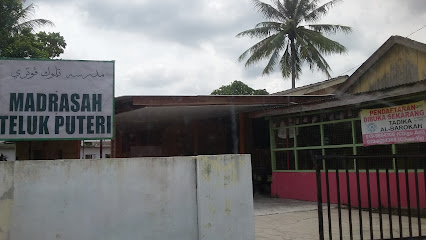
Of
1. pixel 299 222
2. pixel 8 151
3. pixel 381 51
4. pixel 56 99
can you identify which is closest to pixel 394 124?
pixel 299 222

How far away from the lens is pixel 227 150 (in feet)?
53.2

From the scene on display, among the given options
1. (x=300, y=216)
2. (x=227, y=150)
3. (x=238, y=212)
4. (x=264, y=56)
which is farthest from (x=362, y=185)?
(x=264, y=56)

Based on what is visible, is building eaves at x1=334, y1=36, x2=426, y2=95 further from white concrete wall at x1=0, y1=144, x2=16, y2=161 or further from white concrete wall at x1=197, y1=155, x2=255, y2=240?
white concrete wall at x1=0, y1=144, x2=16, y2=161

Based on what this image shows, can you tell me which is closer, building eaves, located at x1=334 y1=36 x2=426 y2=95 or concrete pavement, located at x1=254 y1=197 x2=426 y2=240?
concrete pavement, located at x1=254 y1=197 x2=426 y2=240

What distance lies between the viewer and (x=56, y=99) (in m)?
5.66

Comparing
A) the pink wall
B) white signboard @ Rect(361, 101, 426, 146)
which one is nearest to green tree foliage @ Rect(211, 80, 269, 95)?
the pink wall

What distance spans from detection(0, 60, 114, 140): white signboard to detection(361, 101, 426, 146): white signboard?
6423 mm

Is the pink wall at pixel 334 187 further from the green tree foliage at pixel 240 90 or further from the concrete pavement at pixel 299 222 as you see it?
the green tree foliage at pixel 240 90

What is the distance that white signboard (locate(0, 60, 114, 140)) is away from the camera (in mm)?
5535

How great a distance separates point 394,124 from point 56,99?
23.7 ft

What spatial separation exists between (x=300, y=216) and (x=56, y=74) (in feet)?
19.6

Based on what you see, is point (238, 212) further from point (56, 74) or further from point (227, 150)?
point (227, 150)

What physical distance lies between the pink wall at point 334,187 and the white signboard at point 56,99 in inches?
263

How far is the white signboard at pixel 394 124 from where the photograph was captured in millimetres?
8430
